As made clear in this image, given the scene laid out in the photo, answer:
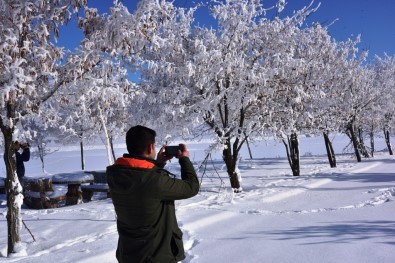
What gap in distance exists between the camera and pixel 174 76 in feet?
35.0

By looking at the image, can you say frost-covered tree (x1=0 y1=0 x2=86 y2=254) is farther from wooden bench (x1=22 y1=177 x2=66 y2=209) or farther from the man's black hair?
wooden bench (x1=22 y1=177 x2=66 y2=209)

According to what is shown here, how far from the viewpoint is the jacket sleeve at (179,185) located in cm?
243

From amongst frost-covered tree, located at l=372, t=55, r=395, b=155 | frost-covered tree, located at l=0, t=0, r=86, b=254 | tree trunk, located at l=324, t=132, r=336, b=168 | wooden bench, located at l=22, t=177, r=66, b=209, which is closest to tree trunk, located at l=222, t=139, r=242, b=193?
wooden bench, located at l=22, t=177, r=66, b=209

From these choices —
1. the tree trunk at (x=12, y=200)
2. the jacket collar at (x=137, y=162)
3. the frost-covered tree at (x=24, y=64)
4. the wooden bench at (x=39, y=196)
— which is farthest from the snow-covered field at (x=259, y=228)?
the jacket collar at (x=137, y=162)

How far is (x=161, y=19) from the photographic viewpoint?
6078 mm

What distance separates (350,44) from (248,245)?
17.1m

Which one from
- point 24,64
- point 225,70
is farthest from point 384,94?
point 24,64

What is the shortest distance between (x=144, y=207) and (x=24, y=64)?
4233 millimetres

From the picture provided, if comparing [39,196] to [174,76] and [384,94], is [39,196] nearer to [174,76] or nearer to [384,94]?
[174,76]

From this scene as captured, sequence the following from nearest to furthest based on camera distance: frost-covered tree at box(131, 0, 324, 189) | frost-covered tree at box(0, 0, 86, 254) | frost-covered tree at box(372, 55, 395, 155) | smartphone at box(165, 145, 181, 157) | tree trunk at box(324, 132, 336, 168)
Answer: smartphone at box(165, 145, 181, 157) → frost-covered tree at box(0, 0, 86, 254) → frost-covered tree at box(131, 0, 324, 189) → tree trunk at box(324, 132, 336, 168) → frost-covered tree at box(372, 55, 395, 155)

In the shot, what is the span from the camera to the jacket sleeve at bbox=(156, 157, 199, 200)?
7.96 ft

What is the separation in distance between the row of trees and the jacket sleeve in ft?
10.5

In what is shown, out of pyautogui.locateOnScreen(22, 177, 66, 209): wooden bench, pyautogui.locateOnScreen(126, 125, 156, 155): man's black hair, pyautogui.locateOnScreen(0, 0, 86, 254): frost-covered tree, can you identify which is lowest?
pyautogui.locateOnScreen(22, 177, 66, 209): wooden bench

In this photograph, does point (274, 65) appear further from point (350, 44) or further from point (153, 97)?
point (350, 44)
